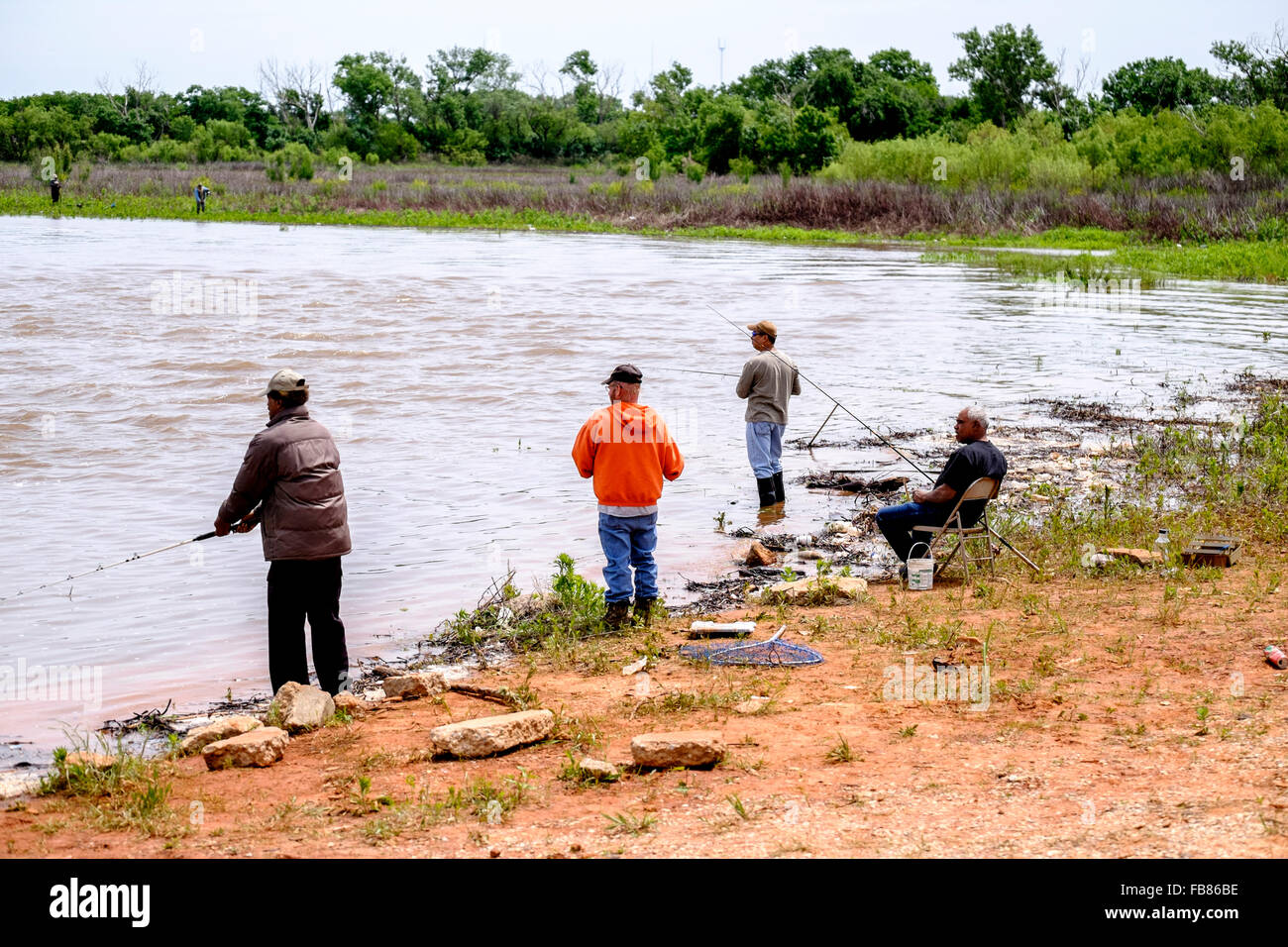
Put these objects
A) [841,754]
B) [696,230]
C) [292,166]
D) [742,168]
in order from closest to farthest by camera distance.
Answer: [841,754]
[696,230]
[742,168]
[292,166]

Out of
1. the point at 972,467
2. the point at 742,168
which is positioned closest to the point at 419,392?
the point at 972,467

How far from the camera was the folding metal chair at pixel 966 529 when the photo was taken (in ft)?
30.2

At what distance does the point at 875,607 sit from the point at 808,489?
4517 mm

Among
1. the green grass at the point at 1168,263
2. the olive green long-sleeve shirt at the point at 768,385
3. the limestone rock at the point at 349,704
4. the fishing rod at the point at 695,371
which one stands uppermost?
the green grass at the point at 1168,263

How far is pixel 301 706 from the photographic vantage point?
6.96 m

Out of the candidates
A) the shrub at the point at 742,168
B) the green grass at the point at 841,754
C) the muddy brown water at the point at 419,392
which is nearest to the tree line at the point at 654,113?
the shrub at the point at 742,168

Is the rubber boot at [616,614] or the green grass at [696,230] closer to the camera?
the rubber boot at [616,614]

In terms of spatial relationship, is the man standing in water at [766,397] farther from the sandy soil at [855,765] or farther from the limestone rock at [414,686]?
the limestone rock at [414,686]

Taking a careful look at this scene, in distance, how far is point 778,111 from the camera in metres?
66.5

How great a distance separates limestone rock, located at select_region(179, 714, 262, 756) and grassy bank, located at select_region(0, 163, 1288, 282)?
108 ft

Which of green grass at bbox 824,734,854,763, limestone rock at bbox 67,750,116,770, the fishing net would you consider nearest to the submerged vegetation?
the fishing net

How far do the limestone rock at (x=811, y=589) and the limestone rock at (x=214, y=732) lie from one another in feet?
12.8

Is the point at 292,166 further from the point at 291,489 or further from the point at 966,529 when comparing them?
the point at 291,489

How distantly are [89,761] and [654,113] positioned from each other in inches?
3248
